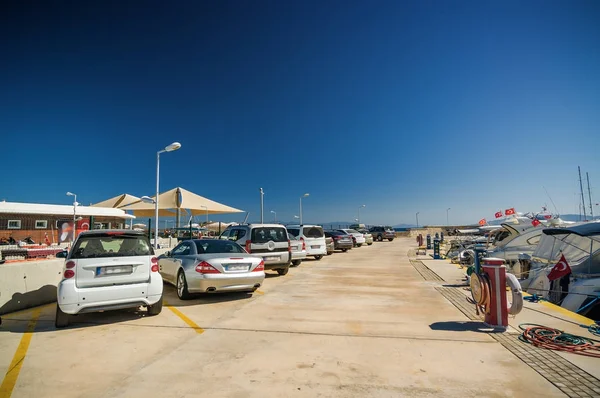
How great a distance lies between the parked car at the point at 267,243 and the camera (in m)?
11.3

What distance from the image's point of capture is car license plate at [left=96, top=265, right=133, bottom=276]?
598 cm

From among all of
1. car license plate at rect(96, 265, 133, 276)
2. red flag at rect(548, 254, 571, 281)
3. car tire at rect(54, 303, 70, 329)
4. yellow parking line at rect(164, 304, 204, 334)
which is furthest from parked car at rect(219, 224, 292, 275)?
red flag at rect(548, 254, 571, 281)

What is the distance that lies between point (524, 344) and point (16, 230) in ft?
91.4

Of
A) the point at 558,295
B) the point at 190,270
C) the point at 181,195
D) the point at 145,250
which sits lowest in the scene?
the point at 558,295

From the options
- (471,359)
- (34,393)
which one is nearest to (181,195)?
(34,393)

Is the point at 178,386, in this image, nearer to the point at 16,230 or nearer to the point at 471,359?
the point at 471,359

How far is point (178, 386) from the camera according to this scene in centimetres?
373

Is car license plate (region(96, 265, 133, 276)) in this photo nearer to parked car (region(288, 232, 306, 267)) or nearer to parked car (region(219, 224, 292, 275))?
parked car (region(219, 224, 292, 275))

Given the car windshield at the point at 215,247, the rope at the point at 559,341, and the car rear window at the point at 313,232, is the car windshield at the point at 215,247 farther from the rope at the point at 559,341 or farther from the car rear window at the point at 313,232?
the car rear window at the point at 313,232

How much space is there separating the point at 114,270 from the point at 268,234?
5953 millimetres

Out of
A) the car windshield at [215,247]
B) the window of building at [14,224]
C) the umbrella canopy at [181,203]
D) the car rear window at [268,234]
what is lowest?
the car windshield at [215,247]

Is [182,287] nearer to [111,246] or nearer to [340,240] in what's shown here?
[111,246]

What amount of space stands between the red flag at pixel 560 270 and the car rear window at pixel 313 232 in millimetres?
10140

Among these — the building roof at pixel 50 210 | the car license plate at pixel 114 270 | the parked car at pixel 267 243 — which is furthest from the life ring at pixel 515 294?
the building roof at pixel 50 210
